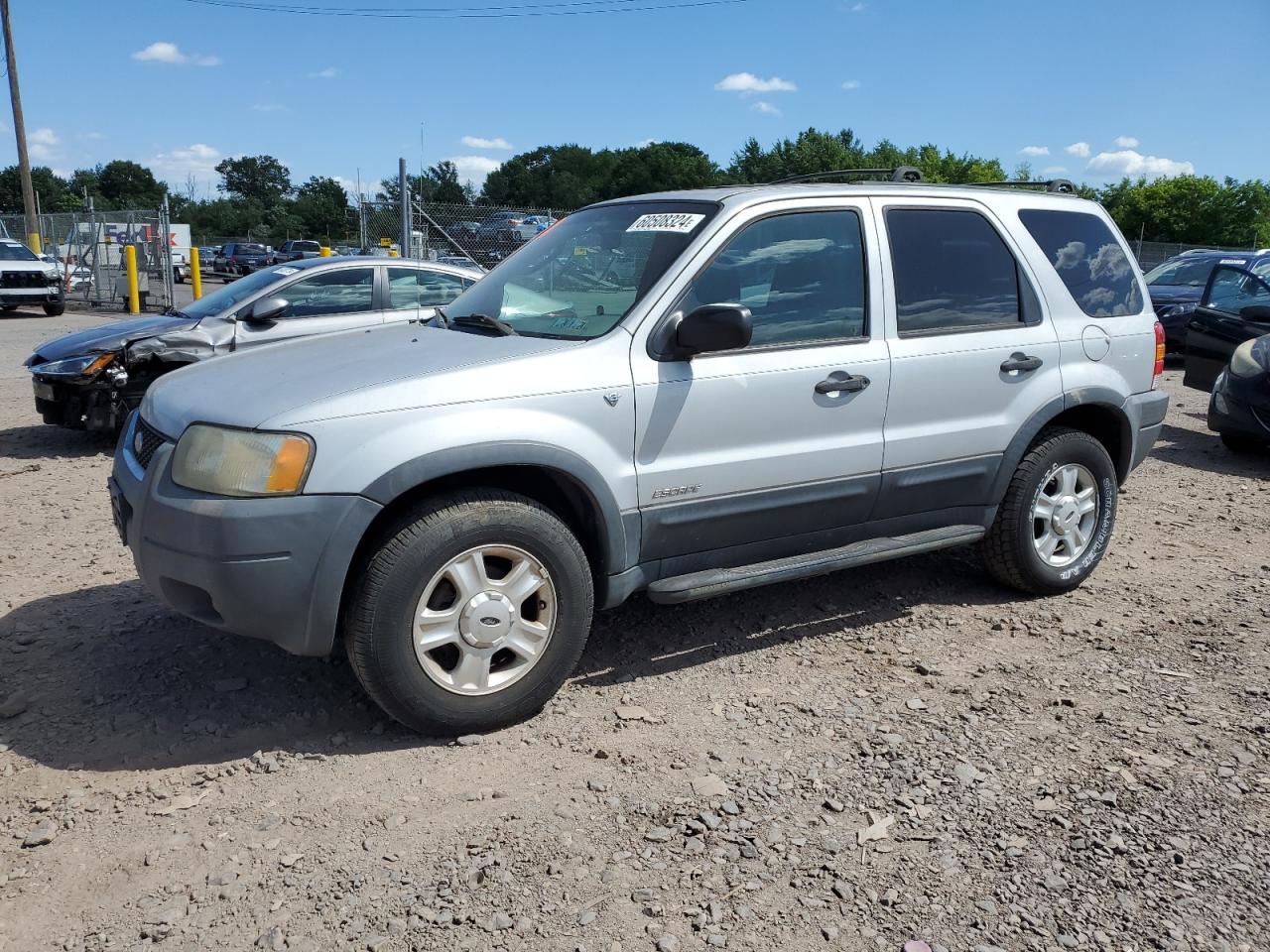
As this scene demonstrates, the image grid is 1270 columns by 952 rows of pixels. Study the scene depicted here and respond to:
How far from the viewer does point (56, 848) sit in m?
2.97

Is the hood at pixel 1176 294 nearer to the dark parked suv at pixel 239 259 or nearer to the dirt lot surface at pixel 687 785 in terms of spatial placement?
the dirt lot surface at pixel 687 785

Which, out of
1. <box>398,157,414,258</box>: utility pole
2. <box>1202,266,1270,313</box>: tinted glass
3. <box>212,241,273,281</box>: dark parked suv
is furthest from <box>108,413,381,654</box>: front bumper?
<box>212,241,273,281</box>: dark parked suv

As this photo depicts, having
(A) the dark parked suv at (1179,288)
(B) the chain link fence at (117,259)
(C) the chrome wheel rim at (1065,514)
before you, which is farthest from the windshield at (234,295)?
(B) the chain link fence at (117,259)

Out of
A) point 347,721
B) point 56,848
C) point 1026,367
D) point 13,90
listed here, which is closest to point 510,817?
point 347,721

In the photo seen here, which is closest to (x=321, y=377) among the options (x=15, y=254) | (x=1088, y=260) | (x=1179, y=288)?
(x=1088, y=260)

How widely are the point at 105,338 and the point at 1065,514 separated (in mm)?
6998

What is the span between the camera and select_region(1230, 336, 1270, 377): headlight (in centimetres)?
845

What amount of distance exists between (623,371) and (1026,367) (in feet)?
6.84

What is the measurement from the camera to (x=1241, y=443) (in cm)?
889

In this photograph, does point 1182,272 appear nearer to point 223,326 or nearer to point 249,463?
point 223,326

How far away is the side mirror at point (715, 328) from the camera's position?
3.64 meters

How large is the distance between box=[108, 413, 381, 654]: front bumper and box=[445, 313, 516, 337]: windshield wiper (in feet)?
3.34

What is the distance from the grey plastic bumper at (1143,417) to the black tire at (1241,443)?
397 centimetres

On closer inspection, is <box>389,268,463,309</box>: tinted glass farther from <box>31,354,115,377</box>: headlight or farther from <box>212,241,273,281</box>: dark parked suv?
<box>212,241,273,281</box>: dark parked suv
